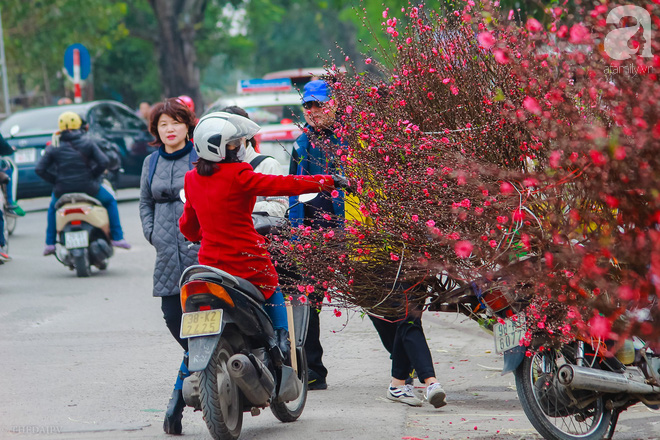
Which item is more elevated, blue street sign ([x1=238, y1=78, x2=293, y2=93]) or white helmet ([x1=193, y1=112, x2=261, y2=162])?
white helmet ([x1=193, y1=112, x2=261, y2=162])

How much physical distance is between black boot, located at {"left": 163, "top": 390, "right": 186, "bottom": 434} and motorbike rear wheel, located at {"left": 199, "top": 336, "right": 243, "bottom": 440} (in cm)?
44

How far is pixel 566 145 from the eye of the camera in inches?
139

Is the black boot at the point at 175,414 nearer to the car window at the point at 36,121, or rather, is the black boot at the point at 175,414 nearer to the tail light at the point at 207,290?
the tail light at the point at 207,290

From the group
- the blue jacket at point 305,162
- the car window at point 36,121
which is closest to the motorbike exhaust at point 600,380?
the blue jacket at point 305,162

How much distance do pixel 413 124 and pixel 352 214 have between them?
1.91 feet

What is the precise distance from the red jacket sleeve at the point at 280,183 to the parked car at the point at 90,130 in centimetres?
1162

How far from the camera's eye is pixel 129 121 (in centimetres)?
1984

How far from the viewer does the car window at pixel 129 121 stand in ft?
64.5

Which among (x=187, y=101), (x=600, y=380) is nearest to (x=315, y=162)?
(x=600, y=380)

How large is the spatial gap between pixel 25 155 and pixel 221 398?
13.4 meters

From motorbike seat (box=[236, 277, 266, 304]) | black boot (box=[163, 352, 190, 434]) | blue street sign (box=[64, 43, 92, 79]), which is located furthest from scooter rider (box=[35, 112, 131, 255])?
blue street sign (box=[64, 43, 92, 79])

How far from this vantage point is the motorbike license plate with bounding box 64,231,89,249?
38.2 ft

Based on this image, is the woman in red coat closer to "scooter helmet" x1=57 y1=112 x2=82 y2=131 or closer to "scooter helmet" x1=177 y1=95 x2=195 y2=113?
"scooter helmet" x1=177 y1=95 x2=195 y2=113

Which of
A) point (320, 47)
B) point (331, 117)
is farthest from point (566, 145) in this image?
point (320, 47)
